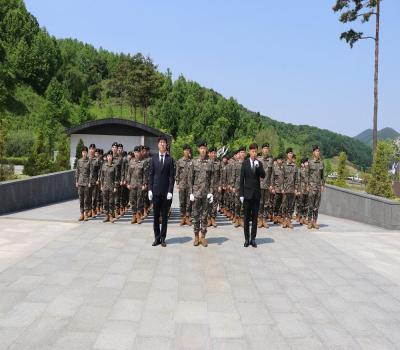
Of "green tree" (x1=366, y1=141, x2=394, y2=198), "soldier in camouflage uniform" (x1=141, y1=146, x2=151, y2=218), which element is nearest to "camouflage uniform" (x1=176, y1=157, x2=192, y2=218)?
"soldier in camouflage uniform" (x1=141, y1=146, x2=151, y2=218)

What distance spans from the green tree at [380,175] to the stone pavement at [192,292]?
9.85 meters

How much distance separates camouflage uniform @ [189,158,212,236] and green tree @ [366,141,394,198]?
12.3 m

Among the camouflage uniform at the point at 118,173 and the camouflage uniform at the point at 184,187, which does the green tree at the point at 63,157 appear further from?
the camouflage uniform at the point at 184,187

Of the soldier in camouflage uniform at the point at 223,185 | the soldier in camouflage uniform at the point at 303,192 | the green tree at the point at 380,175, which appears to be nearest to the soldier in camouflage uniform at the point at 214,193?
the soldier in camouflage uniform at the point at 223,185

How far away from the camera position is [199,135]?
→ 7250 centimetres

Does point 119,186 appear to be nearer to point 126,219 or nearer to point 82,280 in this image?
point 126,219

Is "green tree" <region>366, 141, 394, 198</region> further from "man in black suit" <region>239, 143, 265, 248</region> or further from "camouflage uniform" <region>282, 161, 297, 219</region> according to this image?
"man in black suit" <region>239, 143, 265, 248</region>

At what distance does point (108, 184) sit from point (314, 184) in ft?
18.3

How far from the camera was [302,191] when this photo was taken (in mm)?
11344

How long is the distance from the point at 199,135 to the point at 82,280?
67.2 m

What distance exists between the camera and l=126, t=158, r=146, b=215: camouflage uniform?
11039 mm

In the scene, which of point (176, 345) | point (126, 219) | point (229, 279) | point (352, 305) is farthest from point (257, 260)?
point (126, 219)

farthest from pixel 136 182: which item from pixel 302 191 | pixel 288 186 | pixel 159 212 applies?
pixel 302 191

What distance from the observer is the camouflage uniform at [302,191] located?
11.2m
